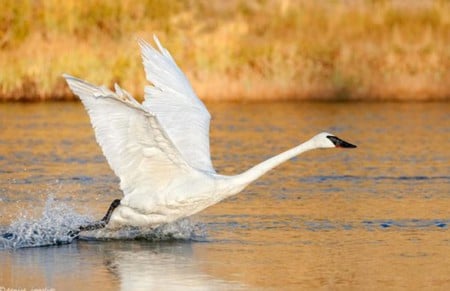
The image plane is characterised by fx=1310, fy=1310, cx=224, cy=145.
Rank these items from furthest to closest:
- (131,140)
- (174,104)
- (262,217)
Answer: (262,217) < (174,104) < (131,140)

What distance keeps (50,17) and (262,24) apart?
4.98m

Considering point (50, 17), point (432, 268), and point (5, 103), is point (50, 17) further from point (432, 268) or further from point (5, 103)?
point (432, 268)

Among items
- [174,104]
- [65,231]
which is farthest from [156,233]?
[174,104]

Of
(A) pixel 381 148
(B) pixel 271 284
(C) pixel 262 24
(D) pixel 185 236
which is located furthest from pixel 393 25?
(B) pixel 271 284

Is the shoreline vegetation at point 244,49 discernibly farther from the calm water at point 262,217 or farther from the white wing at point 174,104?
the white wing at point 174,104

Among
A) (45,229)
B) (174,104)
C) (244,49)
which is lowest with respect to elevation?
(45,229)

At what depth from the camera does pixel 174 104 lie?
13344 millimetres

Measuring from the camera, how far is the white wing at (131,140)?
10961mm

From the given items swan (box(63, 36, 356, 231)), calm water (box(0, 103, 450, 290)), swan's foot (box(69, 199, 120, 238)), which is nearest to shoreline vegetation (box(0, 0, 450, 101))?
calm water (box(0, 103, 450, 290))

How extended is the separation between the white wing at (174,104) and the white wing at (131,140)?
0.96 m

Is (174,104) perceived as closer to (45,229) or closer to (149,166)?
(149,166)

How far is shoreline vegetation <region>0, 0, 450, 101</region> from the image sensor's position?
27.1 metres

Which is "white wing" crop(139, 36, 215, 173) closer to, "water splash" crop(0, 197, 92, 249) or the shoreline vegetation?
"water splash" crop(0, 197, 92, 249)

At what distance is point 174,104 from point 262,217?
1.49m
